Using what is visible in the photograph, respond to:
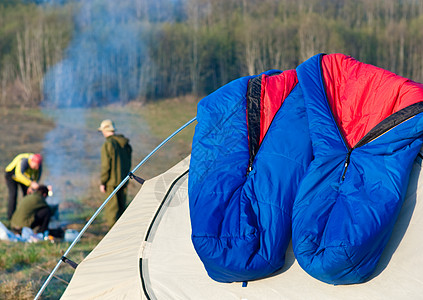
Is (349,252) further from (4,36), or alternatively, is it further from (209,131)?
(4,36)

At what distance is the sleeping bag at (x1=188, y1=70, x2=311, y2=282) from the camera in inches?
95.3

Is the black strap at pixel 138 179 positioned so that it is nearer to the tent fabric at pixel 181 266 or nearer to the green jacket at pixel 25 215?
the tent fabric at pixel 181 266

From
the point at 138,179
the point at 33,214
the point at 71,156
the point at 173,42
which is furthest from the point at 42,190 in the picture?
the point at 173,42

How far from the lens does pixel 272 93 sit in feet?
9.36

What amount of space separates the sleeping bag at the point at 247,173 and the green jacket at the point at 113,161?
3024 millimetres

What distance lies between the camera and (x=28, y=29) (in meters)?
15.6

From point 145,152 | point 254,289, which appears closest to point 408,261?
point 254,289

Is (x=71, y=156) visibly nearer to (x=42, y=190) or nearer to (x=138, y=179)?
(x=42, y=190)

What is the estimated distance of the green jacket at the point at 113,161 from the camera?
228 inches

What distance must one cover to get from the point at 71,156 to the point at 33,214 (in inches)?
210

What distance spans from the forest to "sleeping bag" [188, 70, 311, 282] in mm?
11353

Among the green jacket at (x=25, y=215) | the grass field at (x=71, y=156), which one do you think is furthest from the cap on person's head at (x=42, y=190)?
the grass field at (x=71, y=156)

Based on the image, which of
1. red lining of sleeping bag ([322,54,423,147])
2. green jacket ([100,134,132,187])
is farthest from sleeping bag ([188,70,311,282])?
green jacket ([100,134,132,187])

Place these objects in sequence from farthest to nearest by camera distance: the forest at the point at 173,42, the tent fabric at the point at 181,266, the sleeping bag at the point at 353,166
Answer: the forest at the point at 173,42
the tent fabric at the point at 181,266
the sleeping bag at the point at 353,166
